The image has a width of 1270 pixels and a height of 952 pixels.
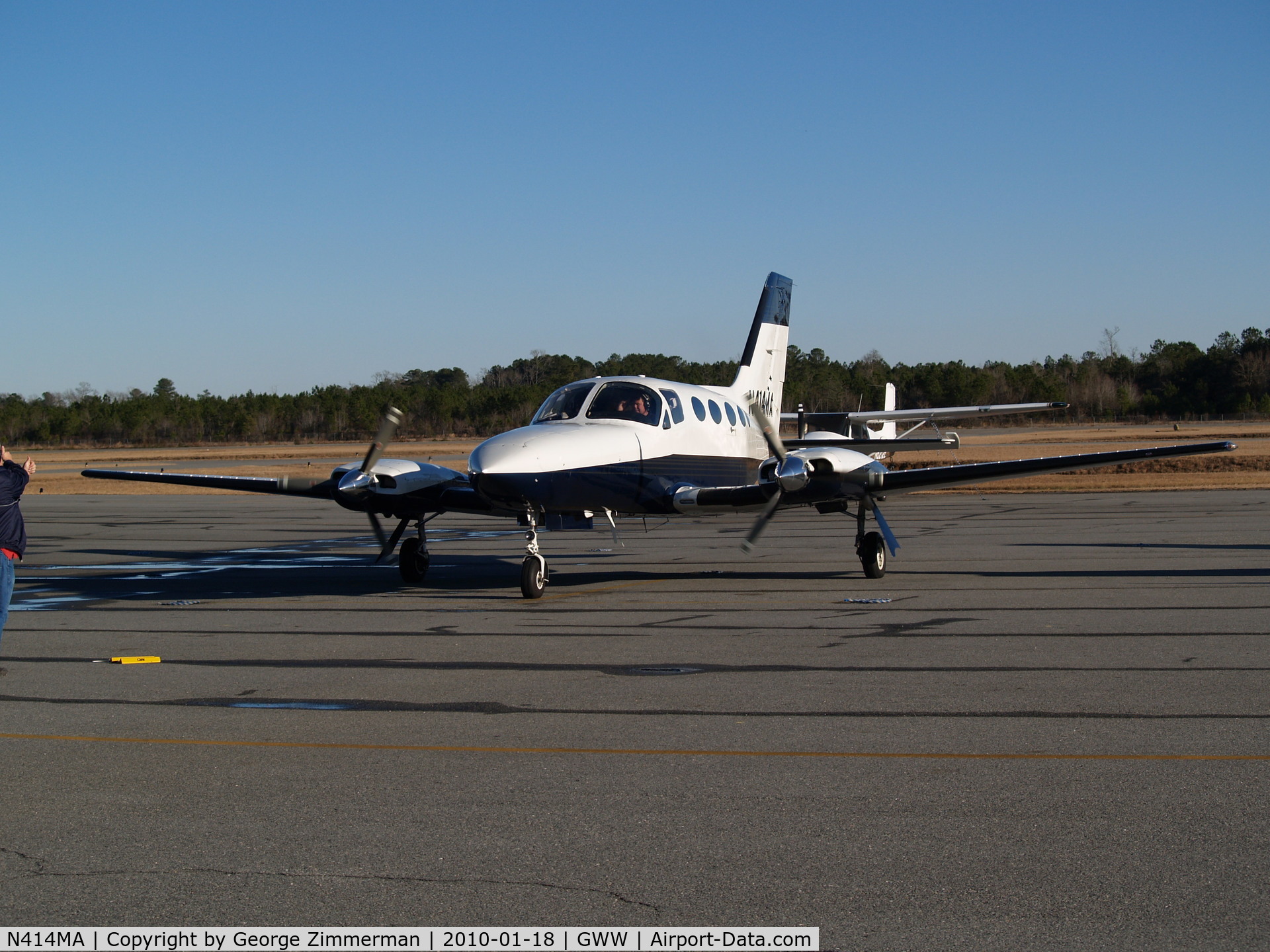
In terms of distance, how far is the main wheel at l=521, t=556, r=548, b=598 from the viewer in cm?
1452

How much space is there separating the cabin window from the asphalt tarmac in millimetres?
2730

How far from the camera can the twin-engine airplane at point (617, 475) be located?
14477 mm

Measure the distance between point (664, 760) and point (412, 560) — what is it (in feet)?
33.9

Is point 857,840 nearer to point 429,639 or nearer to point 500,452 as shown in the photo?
point 429,639

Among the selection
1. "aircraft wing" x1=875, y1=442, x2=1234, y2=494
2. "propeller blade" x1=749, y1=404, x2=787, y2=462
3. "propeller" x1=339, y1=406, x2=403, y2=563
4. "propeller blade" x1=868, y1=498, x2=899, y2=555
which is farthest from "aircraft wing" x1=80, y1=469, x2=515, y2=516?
"aircraft wing" x1=875, y1=442, x2=1234, y2=494

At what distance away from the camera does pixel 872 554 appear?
16172mm

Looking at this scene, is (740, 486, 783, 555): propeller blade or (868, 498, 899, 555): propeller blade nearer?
(740, 486, 783, 555): propeller blade

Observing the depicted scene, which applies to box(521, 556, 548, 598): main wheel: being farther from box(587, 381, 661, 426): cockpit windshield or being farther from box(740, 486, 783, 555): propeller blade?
box(740, 486, 783, 555): propeller blade

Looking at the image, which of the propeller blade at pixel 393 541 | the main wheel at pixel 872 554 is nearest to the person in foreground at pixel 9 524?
the propeller blade at pixel 393 541

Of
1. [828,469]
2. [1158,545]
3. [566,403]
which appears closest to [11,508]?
[566,403]

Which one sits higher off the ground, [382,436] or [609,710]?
[382,436]

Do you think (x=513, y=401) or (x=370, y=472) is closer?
(x=370, y=472)

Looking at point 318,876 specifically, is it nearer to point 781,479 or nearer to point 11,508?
point 11,508

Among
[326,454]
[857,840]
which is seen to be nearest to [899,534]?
[857,840]
